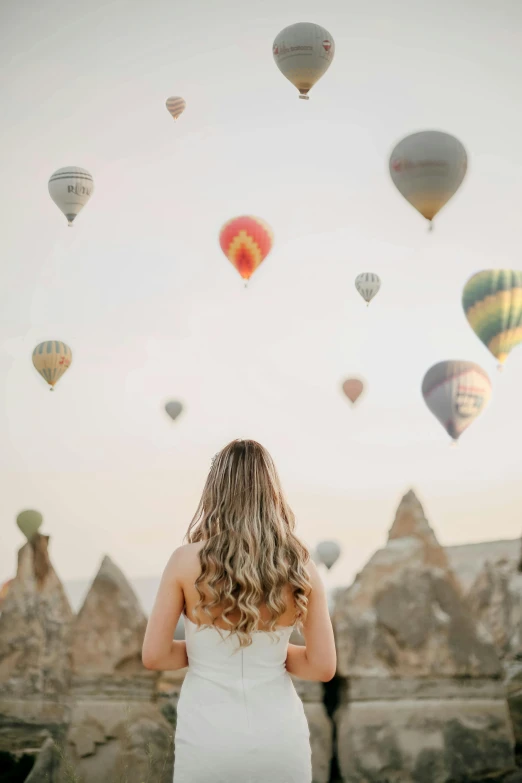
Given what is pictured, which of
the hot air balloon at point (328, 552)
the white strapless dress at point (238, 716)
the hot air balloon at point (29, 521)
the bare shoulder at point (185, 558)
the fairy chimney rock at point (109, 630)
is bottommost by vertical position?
the white strapless dress at point (238, 716)

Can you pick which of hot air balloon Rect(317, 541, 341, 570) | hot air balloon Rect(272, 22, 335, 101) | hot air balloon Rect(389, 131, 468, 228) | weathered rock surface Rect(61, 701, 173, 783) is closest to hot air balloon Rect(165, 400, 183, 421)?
hot air balloon Rect(317, 541, 341, 570)

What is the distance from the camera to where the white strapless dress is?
261cm

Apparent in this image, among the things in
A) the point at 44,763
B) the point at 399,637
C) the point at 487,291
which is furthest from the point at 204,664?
the point at 487,291

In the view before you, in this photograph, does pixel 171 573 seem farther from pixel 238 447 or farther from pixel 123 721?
pixel 123 721

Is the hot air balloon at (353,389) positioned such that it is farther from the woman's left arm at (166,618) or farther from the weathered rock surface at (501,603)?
the woman's left arm at (166,618)

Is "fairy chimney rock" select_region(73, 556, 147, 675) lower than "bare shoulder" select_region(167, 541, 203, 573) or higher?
higher

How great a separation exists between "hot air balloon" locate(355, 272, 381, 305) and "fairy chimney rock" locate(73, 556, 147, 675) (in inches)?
596

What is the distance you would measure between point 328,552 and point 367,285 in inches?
401

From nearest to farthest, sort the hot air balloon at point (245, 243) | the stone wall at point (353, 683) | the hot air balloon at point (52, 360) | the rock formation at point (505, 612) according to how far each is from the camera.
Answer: the stone wall at point (353, 683) < the rock formation at point (505, 612) < the hot air balloon at point (245, 243) < the hot air balloon at point (52, 360)

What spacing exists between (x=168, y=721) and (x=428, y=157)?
39.2 ft

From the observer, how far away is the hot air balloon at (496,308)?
1927 centimetres

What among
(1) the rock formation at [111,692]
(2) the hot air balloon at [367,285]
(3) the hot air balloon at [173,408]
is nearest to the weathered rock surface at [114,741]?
(1) the rock formation at [111,692]

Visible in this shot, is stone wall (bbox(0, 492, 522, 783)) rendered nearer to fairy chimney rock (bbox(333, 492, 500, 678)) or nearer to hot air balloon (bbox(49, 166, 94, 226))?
fairy chimney rock (bbox(333, 492, 500, 678))

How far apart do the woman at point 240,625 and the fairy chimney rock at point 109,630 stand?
7118 mm
